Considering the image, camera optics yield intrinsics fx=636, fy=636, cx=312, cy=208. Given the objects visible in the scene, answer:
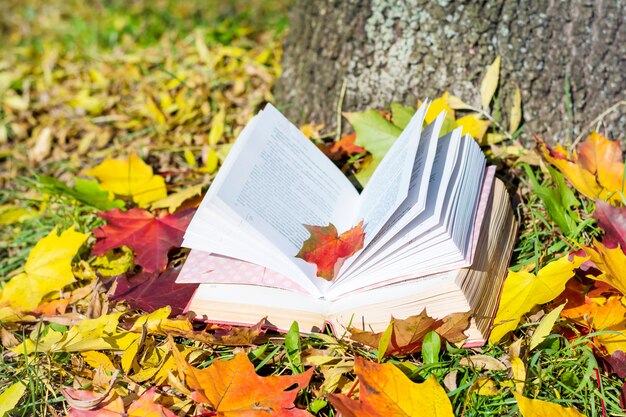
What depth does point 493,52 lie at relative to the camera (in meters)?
1.90

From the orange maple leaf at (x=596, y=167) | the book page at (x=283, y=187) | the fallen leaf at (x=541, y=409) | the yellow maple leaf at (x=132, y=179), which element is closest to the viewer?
the fallen leaf at (x=541, y=409)

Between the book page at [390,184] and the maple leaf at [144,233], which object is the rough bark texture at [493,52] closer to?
the book page at [390,184]

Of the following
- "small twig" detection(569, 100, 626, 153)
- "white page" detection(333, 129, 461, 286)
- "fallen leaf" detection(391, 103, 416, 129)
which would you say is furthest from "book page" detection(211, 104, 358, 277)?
"small twig" detection(569, 100, 626, 153)

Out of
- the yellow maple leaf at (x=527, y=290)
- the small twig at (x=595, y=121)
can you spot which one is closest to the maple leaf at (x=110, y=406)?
the yellow maple leaf at (x=527, y=290)

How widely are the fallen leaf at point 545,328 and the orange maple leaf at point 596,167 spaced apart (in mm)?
446

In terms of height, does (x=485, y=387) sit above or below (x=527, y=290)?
below

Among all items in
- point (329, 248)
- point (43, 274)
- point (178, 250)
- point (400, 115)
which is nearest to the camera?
point (329, 248)

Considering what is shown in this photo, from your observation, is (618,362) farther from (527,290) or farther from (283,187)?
(283,187)

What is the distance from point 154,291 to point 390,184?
665 millimetres

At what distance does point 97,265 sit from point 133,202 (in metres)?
0.28

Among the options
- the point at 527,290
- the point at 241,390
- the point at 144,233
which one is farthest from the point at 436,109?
the point at 241,390

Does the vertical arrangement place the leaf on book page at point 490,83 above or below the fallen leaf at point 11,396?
above

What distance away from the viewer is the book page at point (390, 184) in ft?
4.26

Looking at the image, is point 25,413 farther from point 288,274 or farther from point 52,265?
point 288,274
